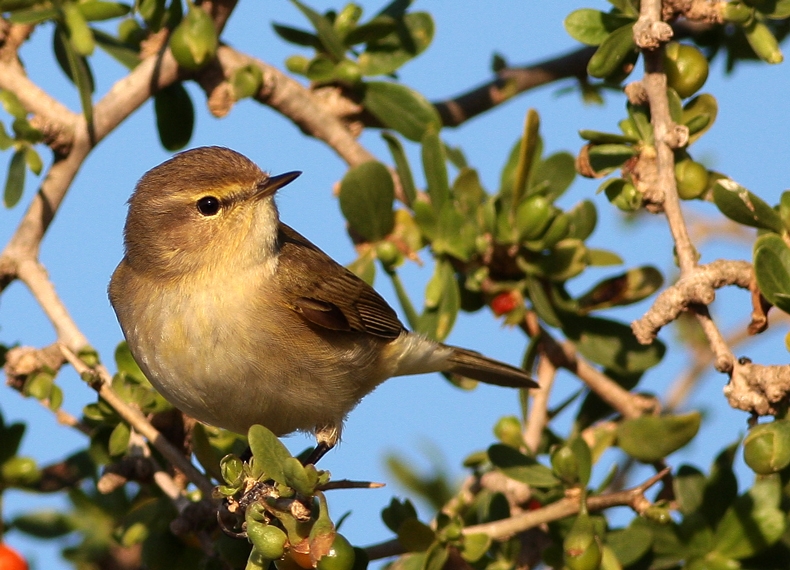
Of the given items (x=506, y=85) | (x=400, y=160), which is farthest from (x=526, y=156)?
(x=506, y=85)

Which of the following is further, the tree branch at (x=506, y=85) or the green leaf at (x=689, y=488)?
the tree branch at (x=506, y=85)

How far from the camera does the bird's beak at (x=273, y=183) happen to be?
170 inches

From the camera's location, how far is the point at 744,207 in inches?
119

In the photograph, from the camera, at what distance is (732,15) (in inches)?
130

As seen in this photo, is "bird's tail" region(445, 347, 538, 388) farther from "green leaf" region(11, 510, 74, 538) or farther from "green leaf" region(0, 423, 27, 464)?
"green leaf" region(0, 423, 27, 464)

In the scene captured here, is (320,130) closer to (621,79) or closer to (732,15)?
(621,79)

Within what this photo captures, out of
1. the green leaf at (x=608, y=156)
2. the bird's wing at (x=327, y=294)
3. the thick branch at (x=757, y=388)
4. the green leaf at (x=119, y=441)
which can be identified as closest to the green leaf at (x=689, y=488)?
the thick branch at (x=757, y=388)

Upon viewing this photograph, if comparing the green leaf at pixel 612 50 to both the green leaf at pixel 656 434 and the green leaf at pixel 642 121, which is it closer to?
the green leaf at pixel 642 121

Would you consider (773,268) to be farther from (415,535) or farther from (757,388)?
(415,535)

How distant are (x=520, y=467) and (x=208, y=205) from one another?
1831 mm

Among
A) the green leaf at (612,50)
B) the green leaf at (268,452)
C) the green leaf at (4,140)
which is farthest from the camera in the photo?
the green leaf at (4,140)

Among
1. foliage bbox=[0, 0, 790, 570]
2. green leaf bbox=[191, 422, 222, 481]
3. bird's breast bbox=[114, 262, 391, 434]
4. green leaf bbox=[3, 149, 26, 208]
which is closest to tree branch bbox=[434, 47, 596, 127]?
foliage bbox=[0, 0, 790, 570]

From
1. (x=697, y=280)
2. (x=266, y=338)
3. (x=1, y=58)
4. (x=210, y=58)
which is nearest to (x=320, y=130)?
(x=210, y=58)

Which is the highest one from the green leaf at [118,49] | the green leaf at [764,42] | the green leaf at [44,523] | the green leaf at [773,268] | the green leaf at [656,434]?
the green leaf at [118,49]
